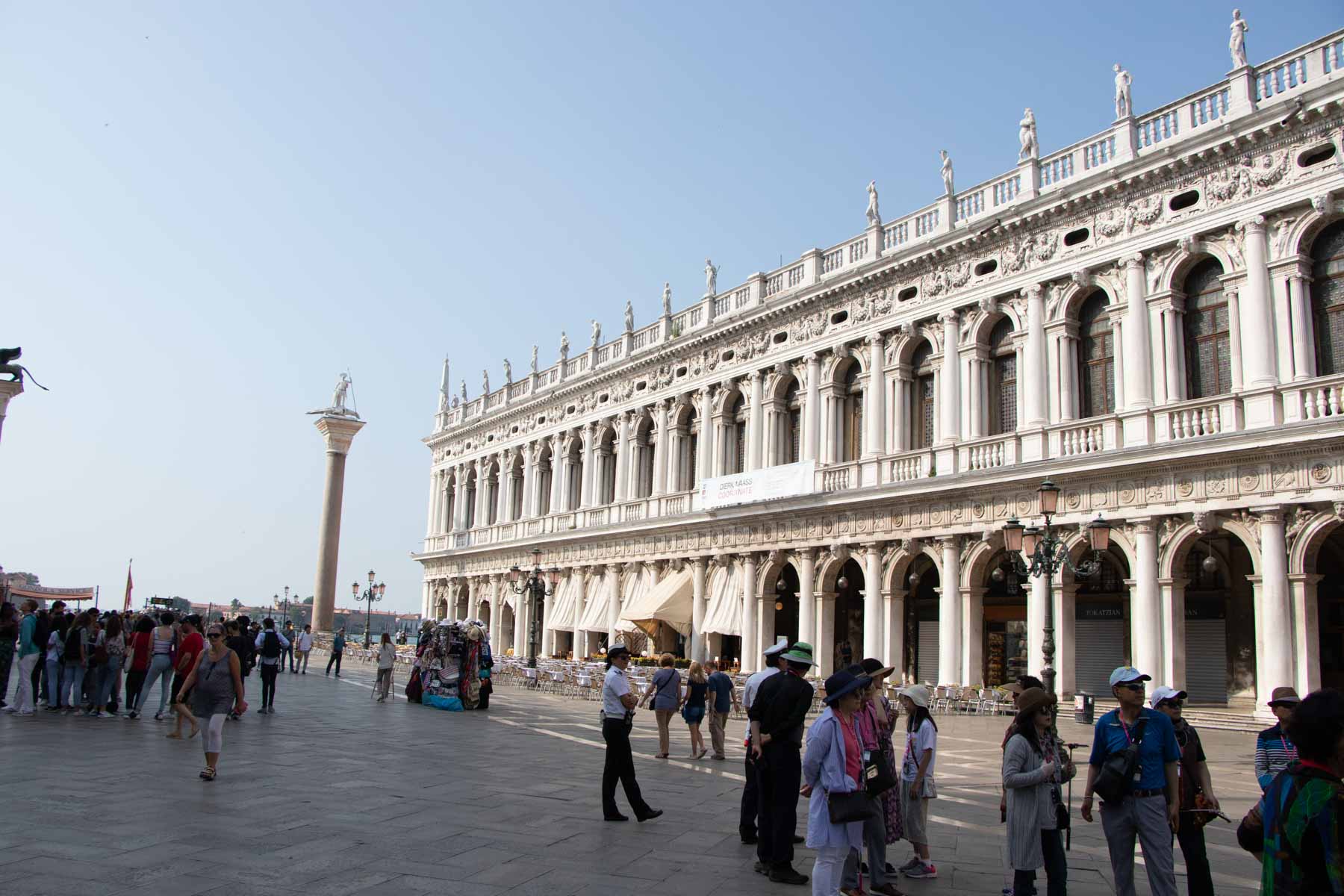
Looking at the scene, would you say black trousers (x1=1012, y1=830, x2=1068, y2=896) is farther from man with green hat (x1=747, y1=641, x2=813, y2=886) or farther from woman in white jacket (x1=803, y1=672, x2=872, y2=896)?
man with green hat (x1=747, y1=641, x2=813, y2=886)

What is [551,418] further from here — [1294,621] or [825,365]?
[1294,621]

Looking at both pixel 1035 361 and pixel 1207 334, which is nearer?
pixel 1207 334

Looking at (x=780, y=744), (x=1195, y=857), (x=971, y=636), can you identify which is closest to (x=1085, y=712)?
(x=971, y=636)

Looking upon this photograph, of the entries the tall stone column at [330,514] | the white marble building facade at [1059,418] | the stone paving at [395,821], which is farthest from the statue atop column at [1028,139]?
the tall stone column at [330,514]

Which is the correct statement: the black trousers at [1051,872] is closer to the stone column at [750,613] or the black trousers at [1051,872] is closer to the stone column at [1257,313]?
the stone column at [1257,313]

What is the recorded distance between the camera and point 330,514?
49.0 metres

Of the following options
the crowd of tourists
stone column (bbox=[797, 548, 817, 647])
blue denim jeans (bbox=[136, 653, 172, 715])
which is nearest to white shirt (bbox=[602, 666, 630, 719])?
the crowd of tourists

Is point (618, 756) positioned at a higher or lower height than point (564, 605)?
lower

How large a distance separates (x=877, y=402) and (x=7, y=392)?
19.4 m

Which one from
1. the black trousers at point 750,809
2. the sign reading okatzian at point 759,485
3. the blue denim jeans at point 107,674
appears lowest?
the black trousers at point 750,809

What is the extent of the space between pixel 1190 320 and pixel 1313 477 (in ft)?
14.0

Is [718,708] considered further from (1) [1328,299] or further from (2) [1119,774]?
(1) [1328,299]

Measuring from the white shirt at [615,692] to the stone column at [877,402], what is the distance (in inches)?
676

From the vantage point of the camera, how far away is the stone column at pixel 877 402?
25609 millimetres
